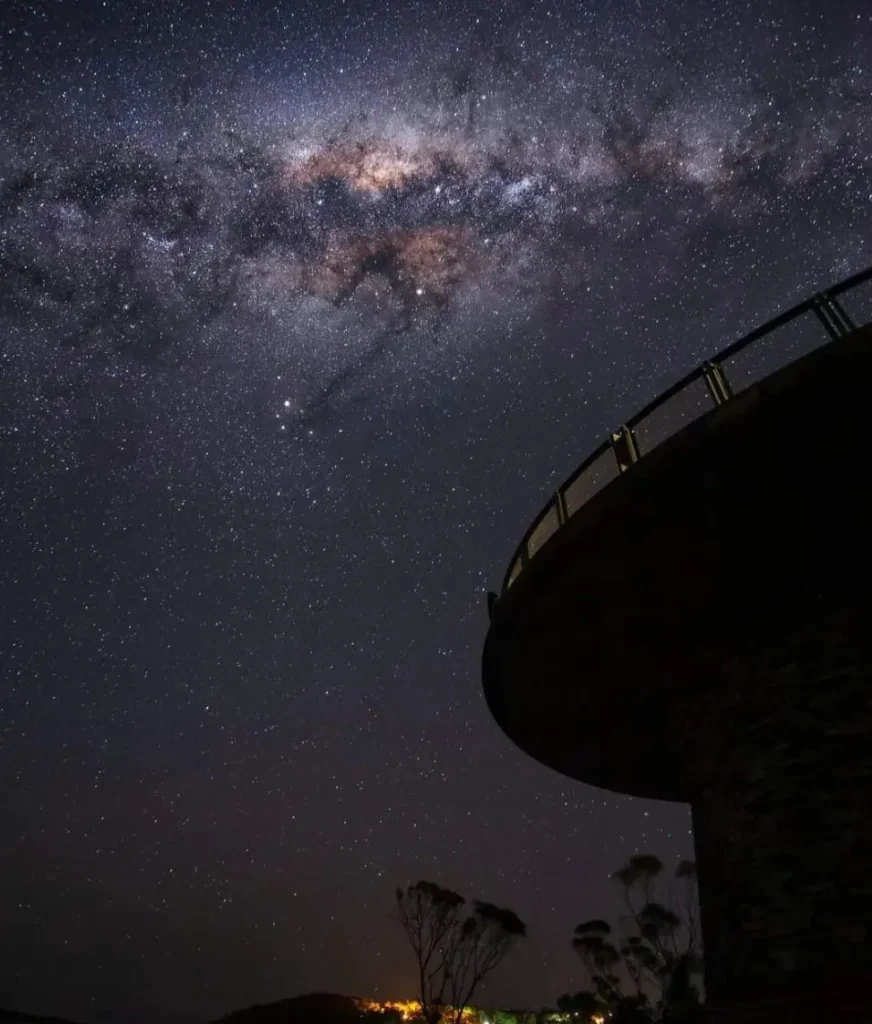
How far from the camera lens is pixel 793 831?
10.2m

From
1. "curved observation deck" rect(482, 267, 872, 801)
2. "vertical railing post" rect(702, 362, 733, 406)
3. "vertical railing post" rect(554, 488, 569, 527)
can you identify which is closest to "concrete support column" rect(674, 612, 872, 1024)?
"curved observation deck" rect(482, 267, 872, 801)

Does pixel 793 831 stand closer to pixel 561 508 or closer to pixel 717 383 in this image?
pixel 561 508

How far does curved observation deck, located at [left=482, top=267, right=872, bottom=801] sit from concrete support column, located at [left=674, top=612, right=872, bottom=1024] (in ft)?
1.92

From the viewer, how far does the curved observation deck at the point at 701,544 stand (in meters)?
9.11

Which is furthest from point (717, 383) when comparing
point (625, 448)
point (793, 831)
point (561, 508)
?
point (793, 831)

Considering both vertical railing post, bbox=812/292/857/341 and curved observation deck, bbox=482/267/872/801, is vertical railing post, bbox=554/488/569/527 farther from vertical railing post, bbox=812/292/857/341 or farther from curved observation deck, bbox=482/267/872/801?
vertical railing post, bbox=812/292/857/341

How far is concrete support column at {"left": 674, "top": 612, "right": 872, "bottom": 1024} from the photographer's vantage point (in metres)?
9.46

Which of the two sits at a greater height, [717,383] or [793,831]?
[717,383]

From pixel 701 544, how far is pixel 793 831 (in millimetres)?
3693

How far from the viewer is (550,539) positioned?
11.1 meters

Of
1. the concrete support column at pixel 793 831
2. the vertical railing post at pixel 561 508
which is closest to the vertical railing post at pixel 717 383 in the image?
the vertical railing post at pixel 561 508

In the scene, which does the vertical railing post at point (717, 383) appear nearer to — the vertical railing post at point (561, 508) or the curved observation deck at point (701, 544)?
the curved observation deck at point (701, 544)

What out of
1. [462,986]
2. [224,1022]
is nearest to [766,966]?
[462,986]

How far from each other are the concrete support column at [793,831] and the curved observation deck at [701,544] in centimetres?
59
